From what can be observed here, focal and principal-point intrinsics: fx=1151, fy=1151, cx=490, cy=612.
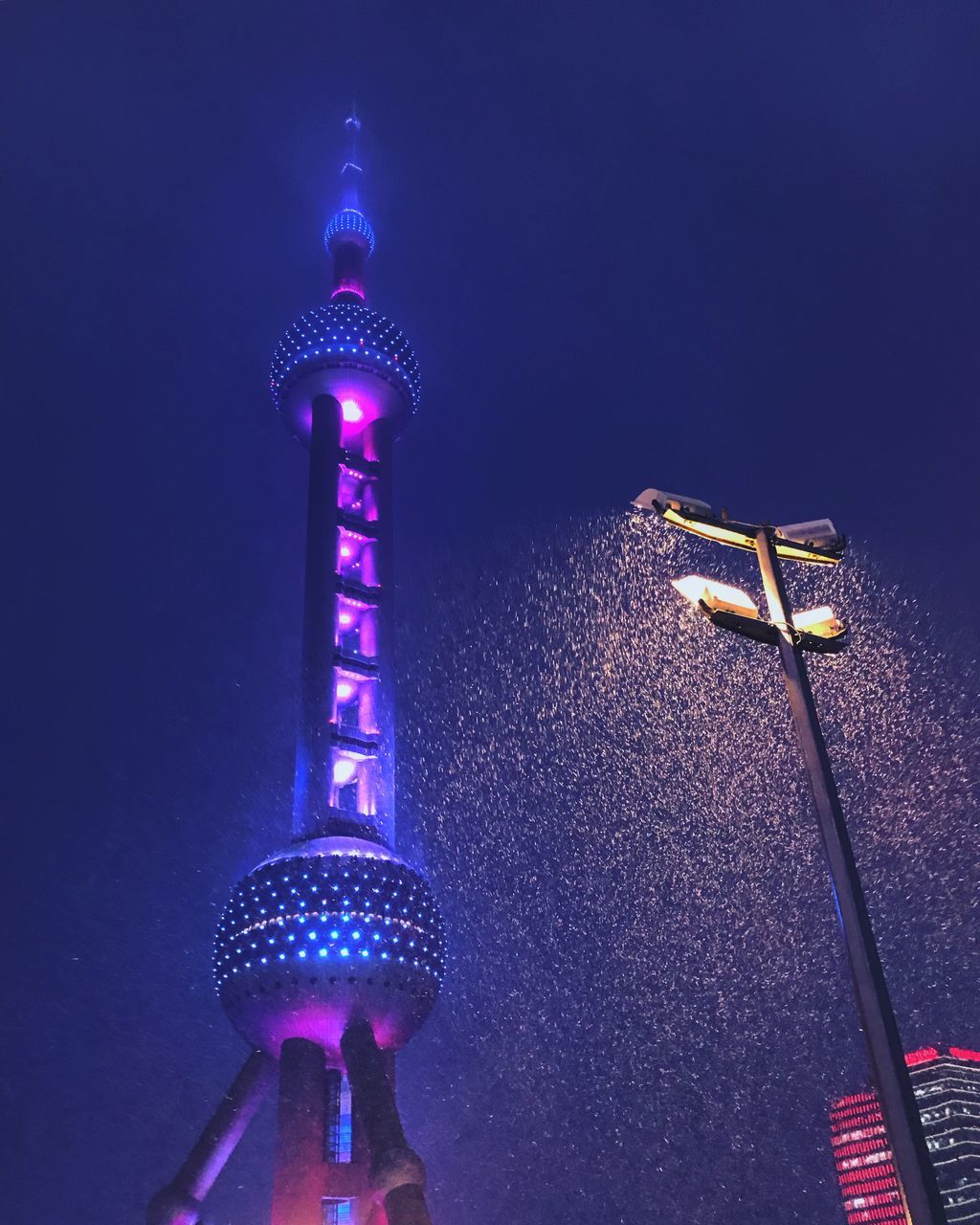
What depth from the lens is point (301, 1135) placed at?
42844 millimetres

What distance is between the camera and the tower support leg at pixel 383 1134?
38.7 meters

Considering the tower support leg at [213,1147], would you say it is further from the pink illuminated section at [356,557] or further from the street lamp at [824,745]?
the street lamp at [824,745]

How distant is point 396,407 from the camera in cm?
6284

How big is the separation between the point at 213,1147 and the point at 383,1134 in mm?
9291

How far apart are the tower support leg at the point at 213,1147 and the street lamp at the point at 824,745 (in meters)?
43.3

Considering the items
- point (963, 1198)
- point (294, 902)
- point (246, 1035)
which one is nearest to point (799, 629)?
point (294, 902)

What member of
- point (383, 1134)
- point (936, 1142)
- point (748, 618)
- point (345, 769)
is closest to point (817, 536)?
point (748, 618)

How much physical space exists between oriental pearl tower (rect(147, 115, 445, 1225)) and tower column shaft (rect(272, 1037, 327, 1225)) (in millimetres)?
48

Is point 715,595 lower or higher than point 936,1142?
lower

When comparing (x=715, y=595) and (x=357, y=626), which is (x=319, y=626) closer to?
(x=357, y=626)

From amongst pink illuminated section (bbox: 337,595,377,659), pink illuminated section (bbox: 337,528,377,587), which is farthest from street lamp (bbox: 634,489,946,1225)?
pink illuminated section (bbox: 337,528,377,587)

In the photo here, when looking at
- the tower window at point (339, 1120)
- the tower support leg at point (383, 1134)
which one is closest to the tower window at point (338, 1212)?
the tower window at point (339, 1120)

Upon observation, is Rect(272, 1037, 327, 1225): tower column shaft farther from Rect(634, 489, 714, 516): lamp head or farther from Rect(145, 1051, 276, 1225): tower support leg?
Rect(634, 489, 714, 516): lamp head

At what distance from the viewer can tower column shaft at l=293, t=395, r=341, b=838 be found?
48156 millimetres
